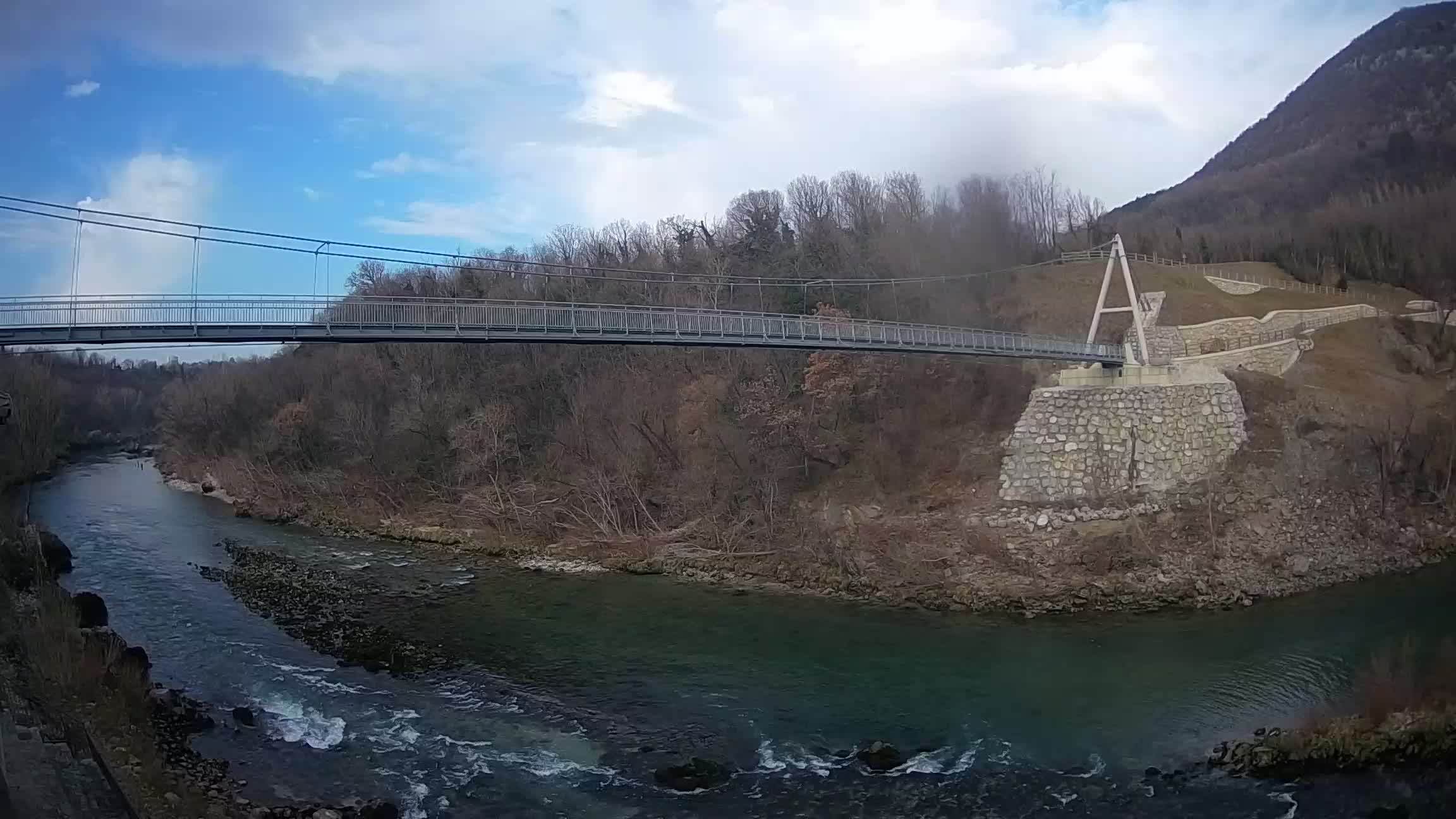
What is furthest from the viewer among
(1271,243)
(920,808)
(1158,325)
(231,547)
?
(1271,243)

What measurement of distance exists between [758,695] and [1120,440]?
14.1 metres

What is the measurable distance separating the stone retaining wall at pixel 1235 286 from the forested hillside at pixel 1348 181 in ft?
16.4

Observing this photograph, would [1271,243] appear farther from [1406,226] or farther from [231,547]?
[231,547]

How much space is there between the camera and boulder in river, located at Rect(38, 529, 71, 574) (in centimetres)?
2317

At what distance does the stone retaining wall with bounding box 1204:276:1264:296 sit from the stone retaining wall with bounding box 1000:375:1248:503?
13747 mm

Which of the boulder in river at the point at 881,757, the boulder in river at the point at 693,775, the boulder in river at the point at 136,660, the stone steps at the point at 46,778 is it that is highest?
the stone steps at the point at 46,778

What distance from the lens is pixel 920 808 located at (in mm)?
11297

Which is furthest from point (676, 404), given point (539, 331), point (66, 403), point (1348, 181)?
point (1348, 181)

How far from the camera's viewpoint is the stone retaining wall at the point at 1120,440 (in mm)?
23766

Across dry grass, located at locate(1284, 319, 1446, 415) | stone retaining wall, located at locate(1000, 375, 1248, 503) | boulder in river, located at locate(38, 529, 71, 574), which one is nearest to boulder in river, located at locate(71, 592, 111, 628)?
boulder in river, located at locate(38, 529, 71, 574)

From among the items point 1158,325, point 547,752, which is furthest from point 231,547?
point 1158,325

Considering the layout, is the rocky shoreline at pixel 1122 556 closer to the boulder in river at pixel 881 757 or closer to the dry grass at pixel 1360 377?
the dry grass at pixel 1360 377

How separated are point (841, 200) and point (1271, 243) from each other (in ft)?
74.0

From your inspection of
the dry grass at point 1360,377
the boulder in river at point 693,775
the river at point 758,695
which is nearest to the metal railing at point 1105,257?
the dry grass at point 1360,377
